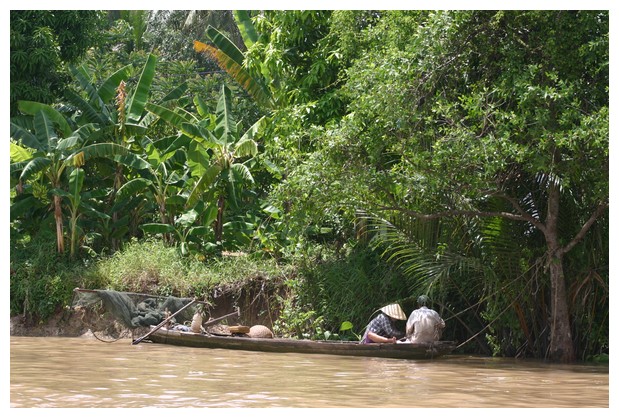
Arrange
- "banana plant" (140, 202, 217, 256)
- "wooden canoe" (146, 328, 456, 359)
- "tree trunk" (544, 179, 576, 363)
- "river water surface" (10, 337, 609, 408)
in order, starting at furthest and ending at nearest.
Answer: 1. "banana plant" (140, 202, 217, 256)
2. "wooden canoe" (146, 328, 456, 359)
3. "tree trunk" (544, 179, 576, 363)
4. "river water surface" (10, 337, 609, 408)

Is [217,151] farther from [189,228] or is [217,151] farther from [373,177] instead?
[373,177]

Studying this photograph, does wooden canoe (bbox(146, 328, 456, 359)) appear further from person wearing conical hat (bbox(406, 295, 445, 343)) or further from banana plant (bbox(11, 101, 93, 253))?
banana plant (bbox(11, 101, 93, 253))

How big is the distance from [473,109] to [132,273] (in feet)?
23.7

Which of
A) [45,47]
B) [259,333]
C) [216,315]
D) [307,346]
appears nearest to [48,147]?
[45,47]

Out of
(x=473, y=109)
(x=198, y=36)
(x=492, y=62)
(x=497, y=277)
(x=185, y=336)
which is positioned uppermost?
(x=198, y=36)

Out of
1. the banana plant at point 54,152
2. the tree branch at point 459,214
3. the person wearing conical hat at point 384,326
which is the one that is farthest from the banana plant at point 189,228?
the tree branch at point 459,214

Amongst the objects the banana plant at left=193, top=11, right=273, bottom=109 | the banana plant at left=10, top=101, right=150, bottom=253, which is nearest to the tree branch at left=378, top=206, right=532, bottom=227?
the banana plant at left=193, top=11, right=273, bottom=109

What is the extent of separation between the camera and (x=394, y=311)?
12.1 metres

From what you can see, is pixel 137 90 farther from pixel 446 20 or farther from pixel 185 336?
pixel 446 20

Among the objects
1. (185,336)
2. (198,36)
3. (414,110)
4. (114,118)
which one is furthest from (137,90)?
(198,36)

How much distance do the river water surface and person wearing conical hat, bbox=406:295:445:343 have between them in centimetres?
37

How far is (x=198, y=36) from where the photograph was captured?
1049 inches

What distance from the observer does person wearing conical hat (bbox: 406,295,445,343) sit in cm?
1162

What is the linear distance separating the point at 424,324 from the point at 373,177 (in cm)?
200
